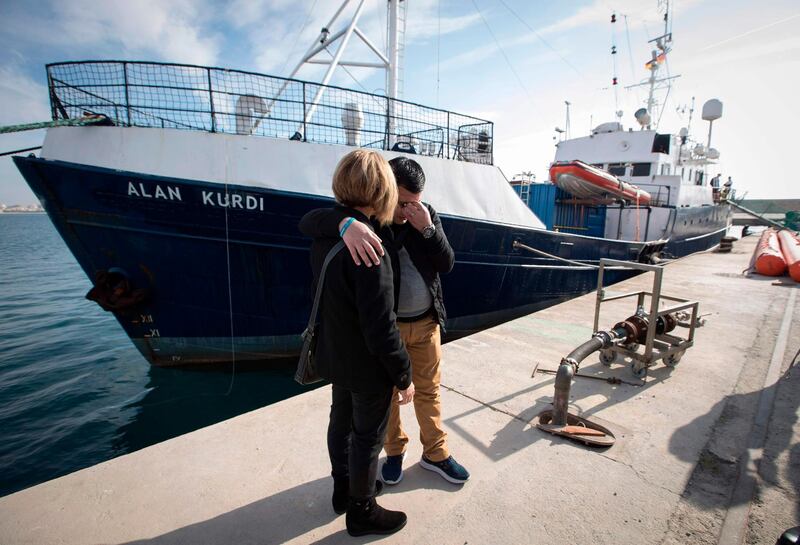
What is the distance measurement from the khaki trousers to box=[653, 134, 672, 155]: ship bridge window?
15293mm

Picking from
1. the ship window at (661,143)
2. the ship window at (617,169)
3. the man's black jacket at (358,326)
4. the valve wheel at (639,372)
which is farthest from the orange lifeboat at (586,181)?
the man's black jacket at (358,326)

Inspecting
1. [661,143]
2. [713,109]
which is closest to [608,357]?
[661,143]

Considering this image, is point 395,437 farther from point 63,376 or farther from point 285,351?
point 63,376

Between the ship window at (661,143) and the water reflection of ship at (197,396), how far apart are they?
1430 cm

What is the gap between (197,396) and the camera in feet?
19.0

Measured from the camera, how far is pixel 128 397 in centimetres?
577

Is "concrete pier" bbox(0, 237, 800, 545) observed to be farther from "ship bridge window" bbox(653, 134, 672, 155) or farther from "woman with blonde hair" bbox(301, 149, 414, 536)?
"ship bridge window" bbox(653, 134, 672, 155)

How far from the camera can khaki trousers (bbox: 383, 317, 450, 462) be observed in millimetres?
2121

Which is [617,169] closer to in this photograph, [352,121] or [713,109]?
[713,109]

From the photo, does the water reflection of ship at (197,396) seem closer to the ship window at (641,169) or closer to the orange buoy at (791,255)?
the orange buoy at (791,255)

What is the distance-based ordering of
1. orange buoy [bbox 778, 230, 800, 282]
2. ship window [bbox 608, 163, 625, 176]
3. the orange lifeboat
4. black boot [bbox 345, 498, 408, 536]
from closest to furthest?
black boot [bbox 345, 498, 408, 536]
orange buoy [bbox 778, 230, 800, 282]
the orange lifeboat
ship window [bbox 608, 163, 625, 176]

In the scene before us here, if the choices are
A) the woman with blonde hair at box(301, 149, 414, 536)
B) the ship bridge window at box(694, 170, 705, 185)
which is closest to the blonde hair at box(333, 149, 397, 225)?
the woman with blonde hair at box(301, 149, 414, 536)

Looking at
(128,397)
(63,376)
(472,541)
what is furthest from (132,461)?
(63,376)

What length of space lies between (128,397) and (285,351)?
2326mm
